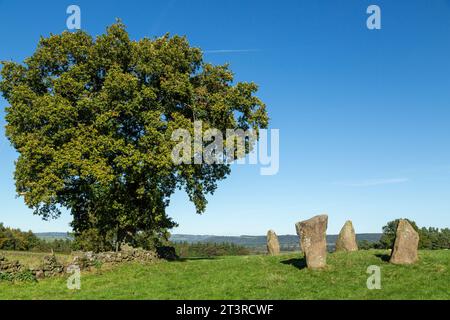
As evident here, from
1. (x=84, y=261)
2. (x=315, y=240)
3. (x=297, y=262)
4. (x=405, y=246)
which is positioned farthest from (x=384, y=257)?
(x=84, y=261)

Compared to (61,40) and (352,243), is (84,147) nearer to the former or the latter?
(61,40)

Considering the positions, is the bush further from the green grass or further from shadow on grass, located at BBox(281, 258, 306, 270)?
the green grass

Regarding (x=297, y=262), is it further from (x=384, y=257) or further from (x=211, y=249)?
(x=211, y=249)

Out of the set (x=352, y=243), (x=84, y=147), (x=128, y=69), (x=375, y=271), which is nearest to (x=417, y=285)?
(x=375, y=271)

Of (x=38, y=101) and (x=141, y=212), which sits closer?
(x=38, y=101)

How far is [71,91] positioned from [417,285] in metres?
27.7

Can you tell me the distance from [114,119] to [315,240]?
18185 millimetres

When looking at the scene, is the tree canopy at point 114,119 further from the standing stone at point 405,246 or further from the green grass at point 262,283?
the standing stone at point 405,246

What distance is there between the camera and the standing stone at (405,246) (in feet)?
81.9

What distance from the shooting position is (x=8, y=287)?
23.5 m

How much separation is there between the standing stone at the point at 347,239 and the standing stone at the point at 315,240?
14.5 m

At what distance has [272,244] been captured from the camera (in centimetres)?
4147

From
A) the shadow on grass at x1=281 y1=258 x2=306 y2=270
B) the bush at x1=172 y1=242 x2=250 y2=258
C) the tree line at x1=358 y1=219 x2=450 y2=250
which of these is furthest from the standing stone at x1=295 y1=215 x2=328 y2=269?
the bush at x1=172 y1=242 x2=250 y2=258

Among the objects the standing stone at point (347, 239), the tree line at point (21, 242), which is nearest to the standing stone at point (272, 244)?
the standing stone at point (347, 239)
